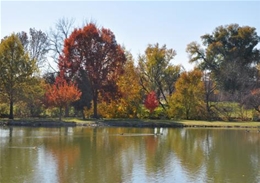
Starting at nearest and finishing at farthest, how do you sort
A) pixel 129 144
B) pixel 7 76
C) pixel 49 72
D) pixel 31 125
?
pixel 129 144 → pixel 31 125 → pixel 7 76 → pixel 49 72

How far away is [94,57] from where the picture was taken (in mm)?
46656

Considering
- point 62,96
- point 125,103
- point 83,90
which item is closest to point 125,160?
point 62,96

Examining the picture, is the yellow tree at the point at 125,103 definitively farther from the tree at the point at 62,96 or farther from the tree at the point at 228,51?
the tree at the point at 228,51

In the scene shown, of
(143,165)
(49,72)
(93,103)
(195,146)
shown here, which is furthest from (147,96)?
(143,165)

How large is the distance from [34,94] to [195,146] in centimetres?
2351

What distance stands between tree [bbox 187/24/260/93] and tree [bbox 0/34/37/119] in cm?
2798

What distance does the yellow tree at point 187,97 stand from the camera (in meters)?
51.5

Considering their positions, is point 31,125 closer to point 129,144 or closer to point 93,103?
point 93,103

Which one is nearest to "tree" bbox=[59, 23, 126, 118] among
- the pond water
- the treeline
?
the treeline

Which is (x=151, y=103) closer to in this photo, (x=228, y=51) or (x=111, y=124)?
(x=111, y=124)

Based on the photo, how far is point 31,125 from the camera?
39031mm

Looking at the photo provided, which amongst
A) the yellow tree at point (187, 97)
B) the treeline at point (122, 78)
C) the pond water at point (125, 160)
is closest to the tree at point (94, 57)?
the treeline at point (122, 78)

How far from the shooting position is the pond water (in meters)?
15.1

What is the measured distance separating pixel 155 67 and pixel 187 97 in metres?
7.74
